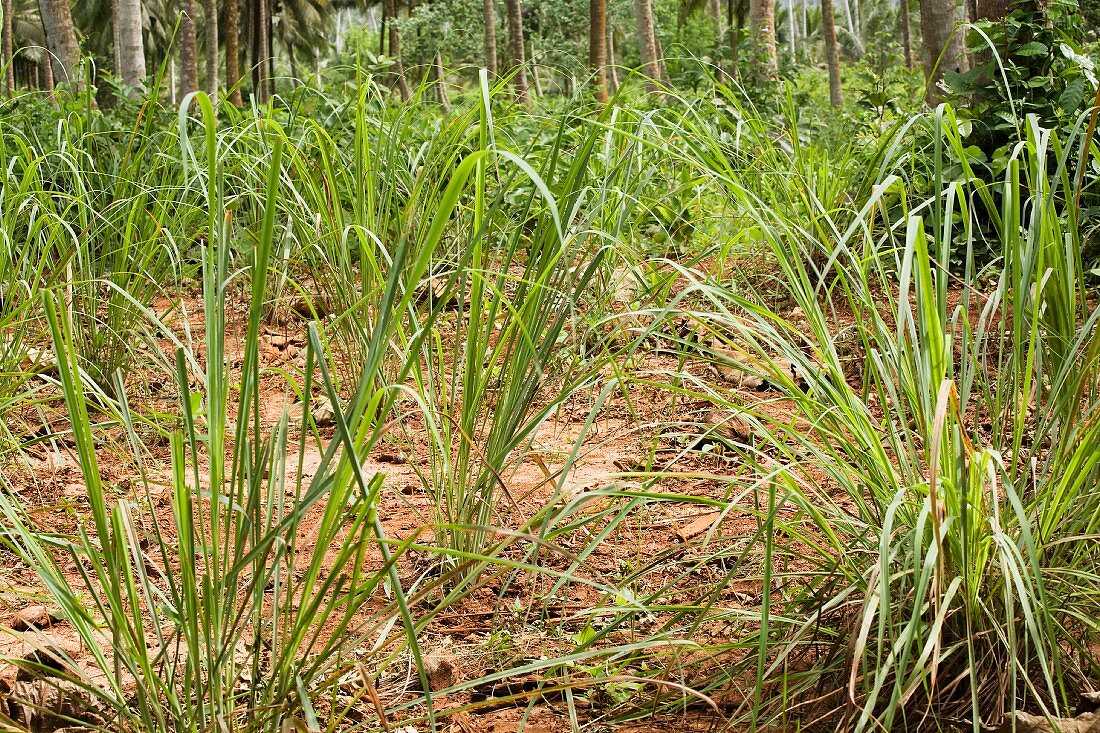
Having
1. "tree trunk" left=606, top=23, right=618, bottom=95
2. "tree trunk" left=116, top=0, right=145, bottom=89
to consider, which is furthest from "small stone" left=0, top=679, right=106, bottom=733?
"tree trunk" left=116, top=0, right=145, bottom=89

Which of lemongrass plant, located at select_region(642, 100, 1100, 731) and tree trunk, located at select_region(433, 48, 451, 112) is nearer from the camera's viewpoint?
lemongrass plant, located at select_region(642, 100, 1100, 731)

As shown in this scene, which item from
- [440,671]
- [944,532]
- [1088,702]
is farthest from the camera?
[440,671]

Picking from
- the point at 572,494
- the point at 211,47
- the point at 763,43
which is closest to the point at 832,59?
the point at 763,43

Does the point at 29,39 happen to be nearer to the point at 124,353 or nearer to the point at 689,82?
the point at 689,82

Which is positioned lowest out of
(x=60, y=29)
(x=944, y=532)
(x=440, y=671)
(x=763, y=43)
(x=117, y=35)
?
(x=440, y=671)

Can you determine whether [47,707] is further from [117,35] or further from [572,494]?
[117,35]

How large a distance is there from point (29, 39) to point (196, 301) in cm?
4148

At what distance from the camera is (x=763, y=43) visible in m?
8.52

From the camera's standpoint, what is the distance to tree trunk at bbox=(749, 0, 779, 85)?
25.3 ft

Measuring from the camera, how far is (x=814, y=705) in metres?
1.42

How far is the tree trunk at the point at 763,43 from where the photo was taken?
7715 millimetres

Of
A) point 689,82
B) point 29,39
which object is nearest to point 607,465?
point 689,82

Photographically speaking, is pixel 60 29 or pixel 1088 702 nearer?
pixel 1088 702

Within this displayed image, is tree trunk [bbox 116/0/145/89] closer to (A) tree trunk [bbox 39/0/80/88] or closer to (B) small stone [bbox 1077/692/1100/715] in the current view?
(A) tree trunk [bbox 39/0/80/88]
